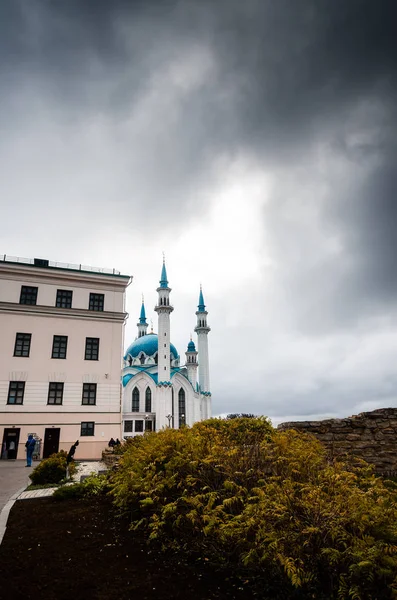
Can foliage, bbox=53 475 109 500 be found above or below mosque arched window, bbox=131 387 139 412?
below

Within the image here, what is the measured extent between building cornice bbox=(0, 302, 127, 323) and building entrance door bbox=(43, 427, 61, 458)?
24.6 ft

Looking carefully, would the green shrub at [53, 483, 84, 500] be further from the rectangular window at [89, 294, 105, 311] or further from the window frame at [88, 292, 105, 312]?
the rectangular window at [89, 294, 105, 311]

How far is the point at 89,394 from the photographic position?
25.5 metres

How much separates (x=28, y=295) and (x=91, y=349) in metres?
5.73

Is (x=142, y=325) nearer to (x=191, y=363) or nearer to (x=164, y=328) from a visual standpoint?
(x=191, y=363)

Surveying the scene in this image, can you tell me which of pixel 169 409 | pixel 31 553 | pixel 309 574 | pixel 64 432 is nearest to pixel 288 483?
pixel 309 574

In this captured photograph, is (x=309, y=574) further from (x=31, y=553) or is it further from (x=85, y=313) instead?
(x=85, y=313)

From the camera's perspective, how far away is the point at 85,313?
88.4ft

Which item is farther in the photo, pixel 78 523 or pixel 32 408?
pixel 32 408

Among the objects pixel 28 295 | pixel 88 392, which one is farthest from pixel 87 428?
pixel 28 295

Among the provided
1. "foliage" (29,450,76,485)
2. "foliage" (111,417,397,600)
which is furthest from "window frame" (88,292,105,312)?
"foliage" (111,417,397,600)

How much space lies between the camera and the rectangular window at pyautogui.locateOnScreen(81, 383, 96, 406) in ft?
83.1

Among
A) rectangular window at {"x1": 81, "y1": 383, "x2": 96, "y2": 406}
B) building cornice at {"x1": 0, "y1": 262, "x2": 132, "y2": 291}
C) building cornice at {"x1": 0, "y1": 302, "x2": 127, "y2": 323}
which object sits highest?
building cornice at {"x1": 0, "y1": 262, "x2": 132, "y2": 291}

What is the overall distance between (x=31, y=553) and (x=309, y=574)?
3.96 m
